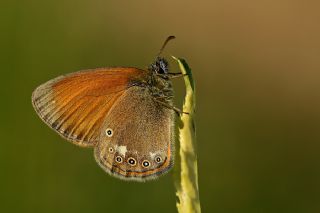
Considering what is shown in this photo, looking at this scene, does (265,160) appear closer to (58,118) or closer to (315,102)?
(315,102)

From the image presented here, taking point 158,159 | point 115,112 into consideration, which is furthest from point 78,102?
point 158,159

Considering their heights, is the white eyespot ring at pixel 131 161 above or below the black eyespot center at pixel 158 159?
below

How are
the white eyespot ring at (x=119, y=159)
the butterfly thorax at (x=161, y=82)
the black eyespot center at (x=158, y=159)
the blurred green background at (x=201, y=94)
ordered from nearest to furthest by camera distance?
1. the black eyespot center at (x=158, y=159)
2. the white eyespot ring at (x=119, y=159)
3. the butterfly thorax at (x=161, y=82)
4. the blurred green background at (x=201, y=94)

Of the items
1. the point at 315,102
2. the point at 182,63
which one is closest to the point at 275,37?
the point at 315,102

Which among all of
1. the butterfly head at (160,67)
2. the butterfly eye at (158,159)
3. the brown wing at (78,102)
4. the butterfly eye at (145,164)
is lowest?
the butterfly eye at (145,164)

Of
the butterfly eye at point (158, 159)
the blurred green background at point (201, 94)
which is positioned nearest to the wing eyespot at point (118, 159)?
the butterfly eye at point (158, 159)

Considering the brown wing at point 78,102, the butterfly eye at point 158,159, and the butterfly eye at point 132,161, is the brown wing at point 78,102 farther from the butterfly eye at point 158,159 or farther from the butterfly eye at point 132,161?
the butterfly eye at point 158,159

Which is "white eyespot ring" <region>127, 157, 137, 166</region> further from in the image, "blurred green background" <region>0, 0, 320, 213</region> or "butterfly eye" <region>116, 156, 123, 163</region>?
"blurred green background" <region>0, 0, 320, 213</region>

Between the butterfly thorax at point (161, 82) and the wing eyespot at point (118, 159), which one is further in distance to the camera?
the butterfly thorax at point (161, 82)
